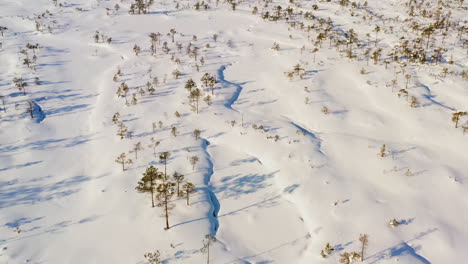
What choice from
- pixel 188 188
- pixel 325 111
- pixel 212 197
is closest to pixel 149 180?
pixel 188 188

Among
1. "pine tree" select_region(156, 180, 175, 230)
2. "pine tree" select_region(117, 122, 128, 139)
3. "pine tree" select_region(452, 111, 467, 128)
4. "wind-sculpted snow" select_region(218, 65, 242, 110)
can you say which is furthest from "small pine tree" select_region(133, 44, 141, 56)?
"pine tree" select_region(452, 111, 467, 128)

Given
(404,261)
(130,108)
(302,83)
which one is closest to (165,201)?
(404,261)

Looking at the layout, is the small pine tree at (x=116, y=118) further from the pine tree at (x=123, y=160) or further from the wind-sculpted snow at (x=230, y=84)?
the wind-sculpted snow at (x=230, y=84)

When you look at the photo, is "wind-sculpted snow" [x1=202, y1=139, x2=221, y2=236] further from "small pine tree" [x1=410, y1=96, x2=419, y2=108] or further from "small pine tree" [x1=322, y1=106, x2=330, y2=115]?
"small pine tree" [x1=410, y1=96, x2=419, y2=108]

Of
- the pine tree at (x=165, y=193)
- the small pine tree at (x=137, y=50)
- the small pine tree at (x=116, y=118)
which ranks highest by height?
the small pine tree at (x=137, y=50)

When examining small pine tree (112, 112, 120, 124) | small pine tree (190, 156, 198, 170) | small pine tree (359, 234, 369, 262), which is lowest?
small pine tree (359, 234, 369, 262)

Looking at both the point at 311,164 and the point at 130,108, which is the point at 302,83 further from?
the point at 130,108

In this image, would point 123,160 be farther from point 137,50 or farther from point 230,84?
point 137,50

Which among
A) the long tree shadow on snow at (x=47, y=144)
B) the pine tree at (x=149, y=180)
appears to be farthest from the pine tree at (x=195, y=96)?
the pine tree at (x=149, y=180)
